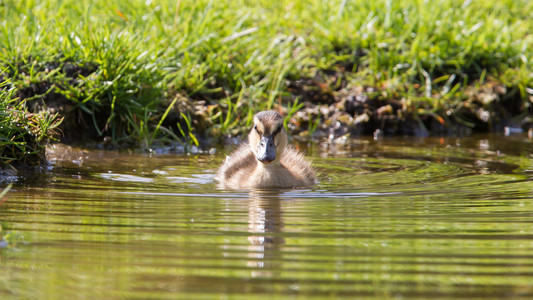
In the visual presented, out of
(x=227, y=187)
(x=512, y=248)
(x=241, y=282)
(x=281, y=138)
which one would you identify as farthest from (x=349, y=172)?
(x=241, y=282)

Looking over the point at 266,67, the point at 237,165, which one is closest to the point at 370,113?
the point at 266,67

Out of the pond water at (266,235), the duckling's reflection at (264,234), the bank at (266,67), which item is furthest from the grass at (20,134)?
the duckling's reflection at (264,234)

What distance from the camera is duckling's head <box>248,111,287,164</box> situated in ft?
21.9

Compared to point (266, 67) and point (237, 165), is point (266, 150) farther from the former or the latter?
point (266, 67)

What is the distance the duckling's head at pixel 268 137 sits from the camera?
6.66 metres

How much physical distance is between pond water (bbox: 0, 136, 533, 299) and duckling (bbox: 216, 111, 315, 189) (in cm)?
20

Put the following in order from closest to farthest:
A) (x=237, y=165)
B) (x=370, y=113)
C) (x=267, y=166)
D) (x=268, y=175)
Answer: (x=268, y=175)
(x=267, y=166)
(x=237, y=165)
(x=370, y=113)

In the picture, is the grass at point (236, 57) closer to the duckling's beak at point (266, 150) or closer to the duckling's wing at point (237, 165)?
the duckling's wing at point (237, 165)

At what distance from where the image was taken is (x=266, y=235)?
4410mm

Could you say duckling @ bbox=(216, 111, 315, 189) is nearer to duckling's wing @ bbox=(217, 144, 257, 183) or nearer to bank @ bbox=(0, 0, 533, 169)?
duckling's wing @ bbox=(217, 144, 257, 183)

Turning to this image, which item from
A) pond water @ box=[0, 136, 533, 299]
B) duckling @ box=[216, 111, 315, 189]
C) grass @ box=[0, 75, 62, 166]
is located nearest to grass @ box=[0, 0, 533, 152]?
grass @ box=[0, 75, 62, 166]

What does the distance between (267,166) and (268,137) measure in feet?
0.92

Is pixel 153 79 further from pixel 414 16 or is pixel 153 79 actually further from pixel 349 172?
pixel 414 16

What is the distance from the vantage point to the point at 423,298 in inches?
129
